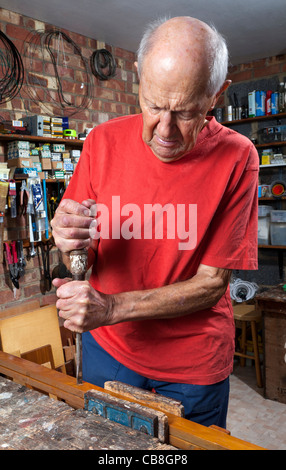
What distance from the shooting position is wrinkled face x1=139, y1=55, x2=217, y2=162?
3.05 feet

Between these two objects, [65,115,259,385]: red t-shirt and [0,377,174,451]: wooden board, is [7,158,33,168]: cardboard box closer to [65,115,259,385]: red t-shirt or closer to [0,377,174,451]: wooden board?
[65,115,259,385]: red t-shirt

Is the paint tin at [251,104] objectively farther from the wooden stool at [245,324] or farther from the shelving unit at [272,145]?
the wooden stool at [245,324]

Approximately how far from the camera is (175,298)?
41.9 inches

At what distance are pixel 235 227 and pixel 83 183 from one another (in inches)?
17.7

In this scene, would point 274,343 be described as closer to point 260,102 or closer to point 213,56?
point 260,102

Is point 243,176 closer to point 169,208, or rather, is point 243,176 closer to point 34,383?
point 169,208

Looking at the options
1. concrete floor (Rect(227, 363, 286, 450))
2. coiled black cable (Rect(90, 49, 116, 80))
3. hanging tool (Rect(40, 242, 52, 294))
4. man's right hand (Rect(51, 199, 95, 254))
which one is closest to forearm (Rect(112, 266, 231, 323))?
man's right hand (Rect(51, 199, 95, 254))

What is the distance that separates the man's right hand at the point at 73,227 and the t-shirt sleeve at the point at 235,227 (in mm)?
351

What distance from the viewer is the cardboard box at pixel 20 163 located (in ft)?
9.57

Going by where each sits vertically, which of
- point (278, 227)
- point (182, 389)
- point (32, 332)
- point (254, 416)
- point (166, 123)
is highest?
point (166, 123)

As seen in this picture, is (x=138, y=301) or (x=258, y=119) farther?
(x=258, y=119)

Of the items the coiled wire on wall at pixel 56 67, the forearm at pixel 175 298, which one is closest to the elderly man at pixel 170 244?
the forearm at pixel 175 298

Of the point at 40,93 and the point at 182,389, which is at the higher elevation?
the point at 40,93

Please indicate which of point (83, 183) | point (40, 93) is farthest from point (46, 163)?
point (83, 183)
